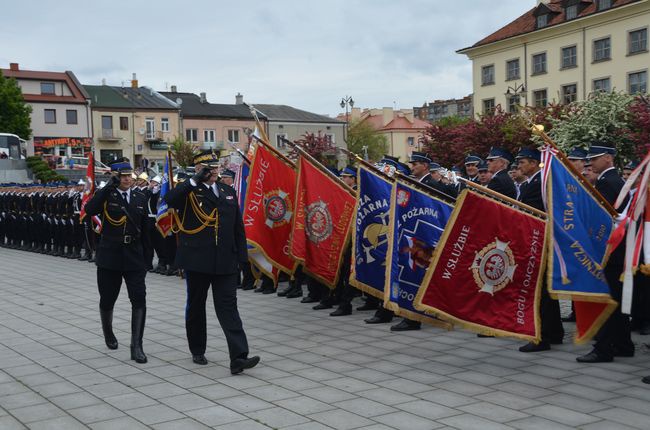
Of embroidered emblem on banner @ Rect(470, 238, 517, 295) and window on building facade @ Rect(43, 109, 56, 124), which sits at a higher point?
window on building facade @ Rect(43, 109, 56, 124)

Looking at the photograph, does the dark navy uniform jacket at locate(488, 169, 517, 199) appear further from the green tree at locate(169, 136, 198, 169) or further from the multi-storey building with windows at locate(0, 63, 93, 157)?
the multi-storey building with windows at locate(0, 63, 93, 157)

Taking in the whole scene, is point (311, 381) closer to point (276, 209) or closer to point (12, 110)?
point (276, 209)

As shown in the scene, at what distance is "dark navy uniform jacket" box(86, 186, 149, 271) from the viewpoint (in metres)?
7.43

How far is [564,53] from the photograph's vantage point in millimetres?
49375

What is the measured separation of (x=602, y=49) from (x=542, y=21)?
5.78 meters

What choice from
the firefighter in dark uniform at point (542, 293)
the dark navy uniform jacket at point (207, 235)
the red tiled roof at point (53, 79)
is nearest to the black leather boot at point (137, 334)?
the dark navy uniform jacket at point (207, 235)

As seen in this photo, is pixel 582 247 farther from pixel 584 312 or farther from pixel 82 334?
pixel 82 334

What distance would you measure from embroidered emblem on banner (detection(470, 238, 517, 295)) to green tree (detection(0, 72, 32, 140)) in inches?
2260

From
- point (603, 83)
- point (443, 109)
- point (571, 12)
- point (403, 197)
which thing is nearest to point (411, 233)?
point (403, 197)

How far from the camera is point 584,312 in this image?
22.3 feet

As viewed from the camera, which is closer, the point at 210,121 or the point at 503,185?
the point at 503,185

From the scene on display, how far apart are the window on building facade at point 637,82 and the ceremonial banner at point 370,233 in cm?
3927

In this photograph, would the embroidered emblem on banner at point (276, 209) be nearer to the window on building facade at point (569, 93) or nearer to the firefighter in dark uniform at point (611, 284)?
the firefighter in dark uniform at point (611, 284)

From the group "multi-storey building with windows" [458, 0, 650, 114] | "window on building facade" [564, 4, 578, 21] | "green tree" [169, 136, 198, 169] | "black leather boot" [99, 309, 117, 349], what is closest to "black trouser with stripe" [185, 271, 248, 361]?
"black leather boot" [99, 309, 117, 349]
